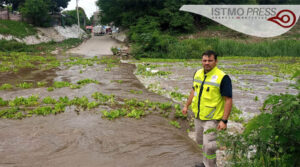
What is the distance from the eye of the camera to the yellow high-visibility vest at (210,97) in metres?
3.67

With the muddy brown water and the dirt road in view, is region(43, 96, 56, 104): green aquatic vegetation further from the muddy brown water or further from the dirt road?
the dirt road

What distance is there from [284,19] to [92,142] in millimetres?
37263

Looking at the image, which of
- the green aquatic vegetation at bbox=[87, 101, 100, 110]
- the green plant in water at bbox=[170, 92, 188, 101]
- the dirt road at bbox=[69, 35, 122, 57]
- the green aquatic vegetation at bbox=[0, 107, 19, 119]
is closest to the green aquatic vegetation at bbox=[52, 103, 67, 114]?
the green aquatic vegetation at bbox=[87, 101, 100, 110]

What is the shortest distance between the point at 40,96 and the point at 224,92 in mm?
7091

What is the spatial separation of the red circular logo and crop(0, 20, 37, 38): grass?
110 feet

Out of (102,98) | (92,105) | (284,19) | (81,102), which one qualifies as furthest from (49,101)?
(284,19)

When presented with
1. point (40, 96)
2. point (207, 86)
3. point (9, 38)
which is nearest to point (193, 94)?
point (207, 86)

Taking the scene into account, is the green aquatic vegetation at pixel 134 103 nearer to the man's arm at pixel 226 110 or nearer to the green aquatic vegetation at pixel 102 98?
the green aquatic vegetation at pixel 102 98

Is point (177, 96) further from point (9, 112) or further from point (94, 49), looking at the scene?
point (94, 49)

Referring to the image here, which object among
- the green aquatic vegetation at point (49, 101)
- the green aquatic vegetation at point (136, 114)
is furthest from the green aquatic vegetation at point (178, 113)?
the green aquatic vegetation at point (49, 101)

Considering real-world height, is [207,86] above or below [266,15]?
below

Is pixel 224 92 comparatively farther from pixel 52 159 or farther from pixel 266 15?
pixel 266 15

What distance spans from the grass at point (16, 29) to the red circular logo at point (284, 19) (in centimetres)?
3361

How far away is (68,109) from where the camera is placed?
23.5 ft
